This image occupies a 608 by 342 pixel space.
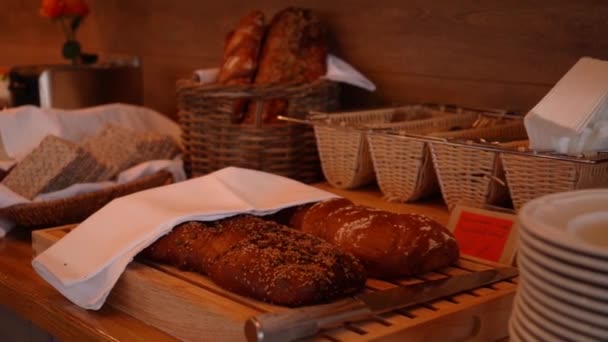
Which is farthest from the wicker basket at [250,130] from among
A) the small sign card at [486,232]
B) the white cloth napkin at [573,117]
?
the white cloth napkin at [573,117]

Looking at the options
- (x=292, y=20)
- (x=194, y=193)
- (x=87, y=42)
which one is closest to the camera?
(x=194, y=193)

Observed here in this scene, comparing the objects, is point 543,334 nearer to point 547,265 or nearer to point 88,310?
point 547,265

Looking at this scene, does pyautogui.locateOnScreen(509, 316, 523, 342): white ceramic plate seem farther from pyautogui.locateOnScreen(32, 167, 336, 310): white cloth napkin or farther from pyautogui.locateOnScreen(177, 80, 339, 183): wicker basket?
pyautogui.locateOnScreen(177, 80, 339, 183): wicker basket

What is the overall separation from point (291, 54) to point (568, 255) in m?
1.03

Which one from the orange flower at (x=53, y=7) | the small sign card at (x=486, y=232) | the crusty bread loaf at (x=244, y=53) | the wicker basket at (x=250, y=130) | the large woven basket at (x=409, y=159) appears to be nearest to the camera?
the small sign card at (x=486, y=232)

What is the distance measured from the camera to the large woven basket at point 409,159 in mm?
1224

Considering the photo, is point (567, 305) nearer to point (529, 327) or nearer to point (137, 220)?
point (529, 327)

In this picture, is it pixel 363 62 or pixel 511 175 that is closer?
pixel 511 175

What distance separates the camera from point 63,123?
1.61 m

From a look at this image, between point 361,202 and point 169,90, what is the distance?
1.05 meters

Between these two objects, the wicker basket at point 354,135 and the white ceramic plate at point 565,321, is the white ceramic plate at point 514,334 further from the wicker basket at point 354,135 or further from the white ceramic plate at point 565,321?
the wicker basket at point 354,135

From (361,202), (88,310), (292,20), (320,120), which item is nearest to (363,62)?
(292,20)

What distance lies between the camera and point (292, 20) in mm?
1551

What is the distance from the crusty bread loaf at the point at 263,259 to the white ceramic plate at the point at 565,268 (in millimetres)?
256
